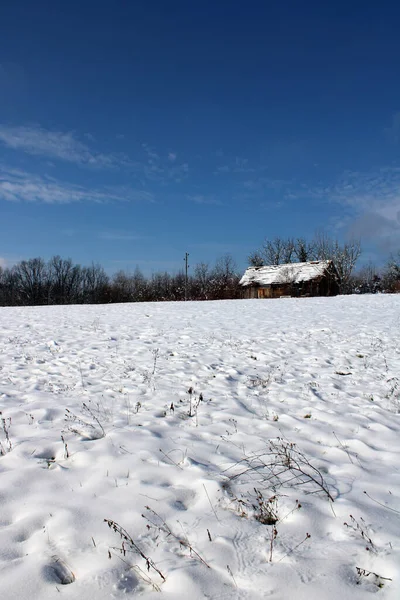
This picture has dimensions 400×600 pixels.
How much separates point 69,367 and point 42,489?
4.46 meters

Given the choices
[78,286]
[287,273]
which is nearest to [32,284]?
[78,286]

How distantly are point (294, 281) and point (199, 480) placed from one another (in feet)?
134

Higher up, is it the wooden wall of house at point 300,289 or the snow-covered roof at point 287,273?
the snow-covered roof at point 287,273

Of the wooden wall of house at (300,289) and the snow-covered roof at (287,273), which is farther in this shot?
the snow-covered roof at (287,273)

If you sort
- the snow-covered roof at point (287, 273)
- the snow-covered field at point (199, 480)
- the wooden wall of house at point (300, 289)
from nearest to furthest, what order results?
1. the snow-covered field at point (199, 480)
2. the wooden wall of house at point (300, 289)
3. the snow-covered roof at point (287, 273)

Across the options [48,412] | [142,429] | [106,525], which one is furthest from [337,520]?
[48,412]

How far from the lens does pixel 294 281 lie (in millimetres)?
42312

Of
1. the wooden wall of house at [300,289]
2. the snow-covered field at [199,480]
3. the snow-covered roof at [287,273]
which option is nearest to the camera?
the snow-covered field at [199,480]

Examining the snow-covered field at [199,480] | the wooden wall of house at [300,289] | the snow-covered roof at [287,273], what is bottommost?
the snow-covered field at [199,480]

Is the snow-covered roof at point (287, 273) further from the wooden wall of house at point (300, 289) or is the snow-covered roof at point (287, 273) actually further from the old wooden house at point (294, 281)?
the wooden wall of house at point (300, 289)

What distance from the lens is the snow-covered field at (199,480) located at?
227 centimetres

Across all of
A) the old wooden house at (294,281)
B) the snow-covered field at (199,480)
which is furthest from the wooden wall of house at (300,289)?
the snow-covered field at (199,480)

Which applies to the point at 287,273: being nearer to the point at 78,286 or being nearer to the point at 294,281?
the point at 294,281

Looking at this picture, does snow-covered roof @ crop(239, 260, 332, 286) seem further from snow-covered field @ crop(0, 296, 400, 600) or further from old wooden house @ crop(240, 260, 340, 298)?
snow-covered field @ crop(0, 296, 400, 600)
